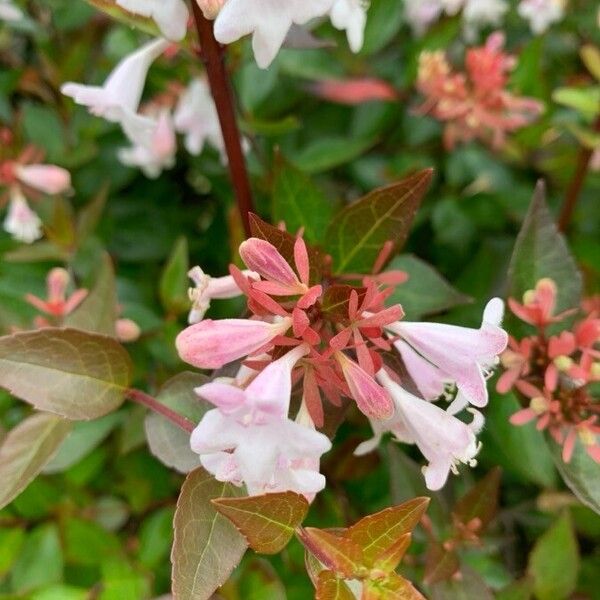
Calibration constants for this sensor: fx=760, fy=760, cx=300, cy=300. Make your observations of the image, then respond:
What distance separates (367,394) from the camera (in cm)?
53

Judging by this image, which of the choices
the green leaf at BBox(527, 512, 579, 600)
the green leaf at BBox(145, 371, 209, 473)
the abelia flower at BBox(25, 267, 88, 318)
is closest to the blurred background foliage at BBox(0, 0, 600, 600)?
the green leaf at BBox(527, 512, 579, 600)

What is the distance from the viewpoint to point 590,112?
0.97m

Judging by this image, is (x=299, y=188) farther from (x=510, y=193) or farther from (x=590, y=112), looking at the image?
(x=510, y=193)

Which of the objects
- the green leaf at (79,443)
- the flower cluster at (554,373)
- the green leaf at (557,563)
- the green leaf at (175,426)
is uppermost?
the green leaf at (175,426)

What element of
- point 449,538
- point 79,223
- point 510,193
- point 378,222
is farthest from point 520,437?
point 79,223

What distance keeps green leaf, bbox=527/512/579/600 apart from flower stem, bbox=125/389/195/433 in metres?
0.48

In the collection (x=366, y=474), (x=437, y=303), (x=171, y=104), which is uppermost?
(x=171, y=104)

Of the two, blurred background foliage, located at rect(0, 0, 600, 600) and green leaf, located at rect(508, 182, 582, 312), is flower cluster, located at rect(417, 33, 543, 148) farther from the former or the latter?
green leaf, located at rect(508, 182, 582, 312)

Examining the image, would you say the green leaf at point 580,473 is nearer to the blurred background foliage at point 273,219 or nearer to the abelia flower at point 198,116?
the blurred background foliage at point 273,219

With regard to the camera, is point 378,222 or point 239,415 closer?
point 239,415

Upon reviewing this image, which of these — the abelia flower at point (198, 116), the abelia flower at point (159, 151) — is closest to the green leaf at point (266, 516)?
the abelia flower at point (198, 116)

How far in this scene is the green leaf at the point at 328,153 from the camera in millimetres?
1144

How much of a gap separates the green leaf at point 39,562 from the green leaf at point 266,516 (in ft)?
A: 1.40

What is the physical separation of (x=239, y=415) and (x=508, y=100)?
29.3 inches
